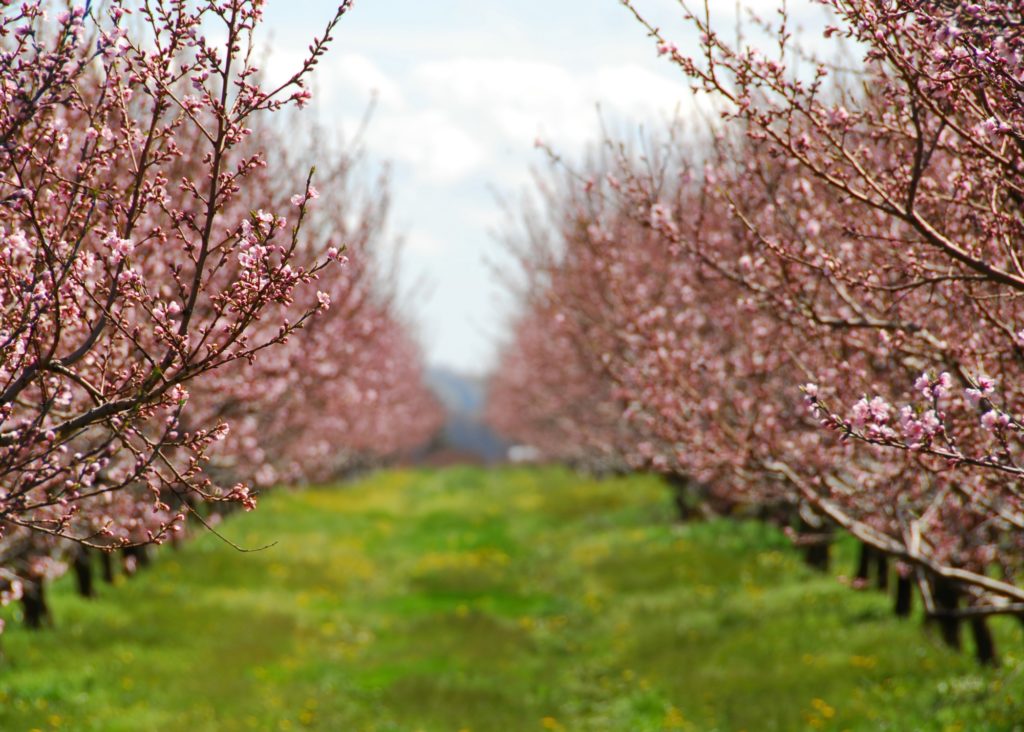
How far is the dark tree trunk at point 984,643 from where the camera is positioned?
1257 cm

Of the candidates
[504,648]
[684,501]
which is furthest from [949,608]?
[684,501]

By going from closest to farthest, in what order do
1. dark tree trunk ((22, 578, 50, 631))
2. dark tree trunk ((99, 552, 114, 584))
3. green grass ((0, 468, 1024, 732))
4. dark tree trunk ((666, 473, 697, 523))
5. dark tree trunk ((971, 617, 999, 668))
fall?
dark tree trunk ((971, 617, 999, 668)) < green grass ((0, 468, 1024, 732)) < dark tree trunk ((22, 578, 50, 631)) < dark tree trunk ((99, 552, 114, 584)) < dark tree trunk ((666, 473, 697, 523))

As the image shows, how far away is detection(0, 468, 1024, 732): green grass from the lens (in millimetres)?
12781

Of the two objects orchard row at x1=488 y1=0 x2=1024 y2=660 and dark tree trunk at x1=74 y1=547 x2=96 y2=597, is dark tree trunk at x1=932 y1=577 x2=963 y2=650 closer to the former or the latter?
orchard row at x1=488 y1=0 x2=1024 y2=660

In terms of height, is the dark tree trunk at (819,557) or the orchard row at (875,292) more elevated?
the orchard row at (875,292)

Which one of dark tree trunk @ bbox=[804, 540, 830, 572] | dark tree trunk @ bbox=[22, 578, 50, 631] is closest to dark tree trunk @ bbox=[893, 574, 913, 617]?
dark tree trunk @ bbox=[804, 540, 830, 572]

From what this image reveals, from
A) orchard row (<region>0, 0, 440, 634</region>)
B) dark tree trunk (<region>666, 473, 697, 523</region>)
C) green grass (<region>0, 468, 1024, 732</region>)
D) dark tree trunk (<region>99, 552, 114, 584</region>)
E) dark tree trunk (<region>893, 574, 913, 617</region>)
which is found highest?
orchard row (<region>0, 0, 440, 634</region>)

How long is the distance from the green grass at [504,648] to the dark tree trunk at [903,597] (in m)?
0.31

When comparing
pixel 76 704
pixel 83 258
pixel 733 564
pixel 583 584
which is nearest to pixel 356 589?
pixel 583 584

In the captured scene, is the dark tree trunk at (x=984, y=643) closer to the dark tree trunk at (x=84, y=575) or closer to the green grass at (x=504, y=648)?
the green grass at (x=504, y=648)

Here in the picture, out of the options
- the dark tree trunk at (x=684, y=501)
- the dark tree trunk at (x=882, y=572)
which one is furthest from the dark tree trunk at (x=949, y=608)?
the dark tree trunk at (x=684, y=501)

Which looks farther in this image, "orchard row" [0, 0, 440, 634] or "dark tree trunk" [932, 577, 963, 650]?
"dark tree trunk" [932, 577, 963, 650]

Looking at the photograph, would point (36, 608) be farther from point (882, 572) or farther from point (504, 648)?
point (882, 572)

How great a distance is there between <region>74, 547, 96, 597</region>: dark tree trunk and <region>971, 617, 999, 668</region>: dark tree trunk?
15.9m
